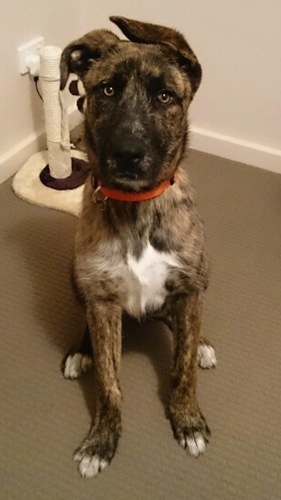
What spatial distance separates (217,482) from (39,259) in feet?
3.43

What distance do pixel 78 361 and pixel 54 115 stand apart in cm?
114

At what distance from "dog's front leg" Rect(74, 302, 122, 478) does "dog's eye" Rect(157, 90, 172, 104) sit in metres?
0.52

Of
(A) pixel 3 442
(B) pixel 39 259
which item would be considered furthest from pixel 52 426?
(B) pixel 39 259

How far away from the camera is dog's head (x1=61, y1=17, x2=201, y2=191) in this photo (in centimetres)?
132

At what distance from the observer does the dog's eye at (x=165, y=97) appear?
4.48 feet

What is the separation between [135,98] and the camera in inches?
52.7

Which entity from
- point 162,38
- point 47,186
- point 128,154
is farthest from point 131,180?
point 47,186

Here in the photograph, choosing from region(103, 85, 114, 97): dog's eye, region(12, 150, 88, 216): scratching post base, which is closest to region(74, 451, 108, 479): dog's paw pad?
region(103, 85, 114, 97): dog's eye

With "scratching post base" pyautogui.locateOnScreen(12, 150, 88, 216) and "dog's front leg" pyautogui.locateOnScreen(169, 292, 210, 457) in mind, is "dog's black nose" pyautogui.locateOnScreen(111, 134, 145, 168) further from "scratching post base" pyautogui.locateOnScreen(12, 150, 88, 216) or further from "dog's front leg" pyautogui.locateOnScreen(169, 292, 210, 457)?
"scratching post base" pyautogui.locateOnScreen(12, 150, 88, 216)

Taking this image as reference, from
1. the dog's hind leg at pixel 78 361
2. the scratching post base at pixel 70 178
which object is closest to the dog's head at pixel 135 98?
the dog's hind leg at pixel 78 361

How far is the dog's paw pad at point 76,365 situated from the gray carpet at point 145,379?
30 millimetres

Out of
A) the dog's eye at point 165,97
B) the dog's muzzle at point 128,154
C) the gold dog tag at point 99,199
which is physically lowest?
the gold dog tag at point 99,199

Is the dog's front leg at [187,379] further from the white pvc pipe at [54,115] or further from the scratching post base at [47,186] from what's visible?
the white pvc pipe at [54,115]

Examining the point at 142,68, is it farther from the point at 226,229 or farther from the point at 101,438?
the point at 226,229
